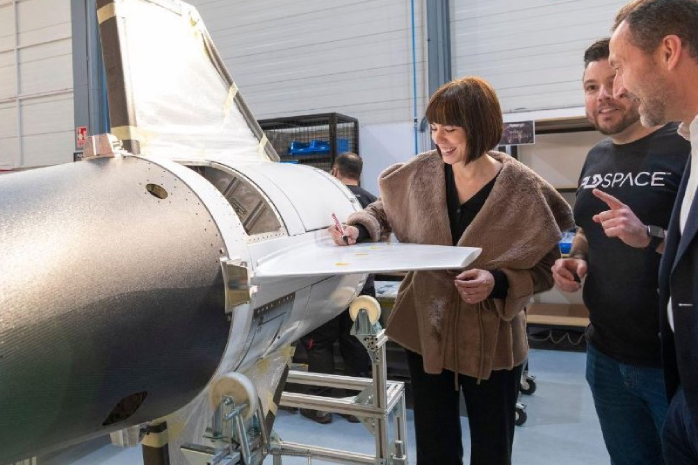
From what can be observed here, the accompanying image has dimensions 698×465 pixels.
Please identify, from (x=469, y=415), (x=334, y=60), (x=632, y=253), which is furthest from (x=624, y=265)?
(x=334, y=60)

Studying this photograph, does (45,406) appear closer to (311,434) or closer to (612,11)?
(311,434)

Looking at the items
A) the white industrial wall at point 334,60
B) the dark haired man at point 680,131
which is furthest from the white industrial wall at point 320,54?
the dark haired man at point 680,131

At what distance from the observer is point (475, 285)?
4.34 ft

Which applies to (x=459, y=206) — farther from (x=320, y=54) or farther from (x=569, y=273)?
(x=320, y=54)

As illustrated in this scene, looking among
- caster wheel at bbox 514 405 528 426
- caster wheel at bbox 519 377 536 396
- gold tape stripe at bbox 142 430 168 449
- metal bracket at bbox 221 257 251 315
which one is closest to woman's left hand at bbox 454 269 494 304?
metal bracket at bbox 221 257 251 315

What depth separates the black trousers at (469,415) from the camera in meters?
1.42

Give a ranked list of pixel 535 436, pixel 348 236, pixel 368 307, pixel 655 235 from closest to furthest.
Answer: pixel 655 235 < pixel 348 236 < pixel 368 307 < pixel 535 436

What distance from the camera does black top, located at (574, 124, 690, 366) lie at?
1.32 meters

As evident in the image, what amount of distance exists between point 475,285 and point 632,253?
1.39 ft

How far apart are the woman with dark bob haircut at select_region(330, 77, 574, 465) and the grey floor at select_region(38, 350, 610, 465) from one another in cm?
120

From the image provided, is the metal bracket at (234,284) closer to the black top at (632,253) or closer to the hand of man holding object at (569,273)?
the hand of man holding object at (569,273)

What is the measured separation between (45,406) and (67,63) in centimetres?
655

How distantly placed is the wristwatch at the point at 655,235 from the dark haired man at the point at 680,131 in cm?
18

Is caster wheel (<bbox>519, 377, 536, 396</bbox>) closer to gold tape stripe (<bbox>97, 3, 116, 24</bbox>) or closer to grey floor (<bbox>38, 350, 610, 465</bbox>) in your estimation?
grey floor (<bbox>38, 350, 610, 465</bbox>)
